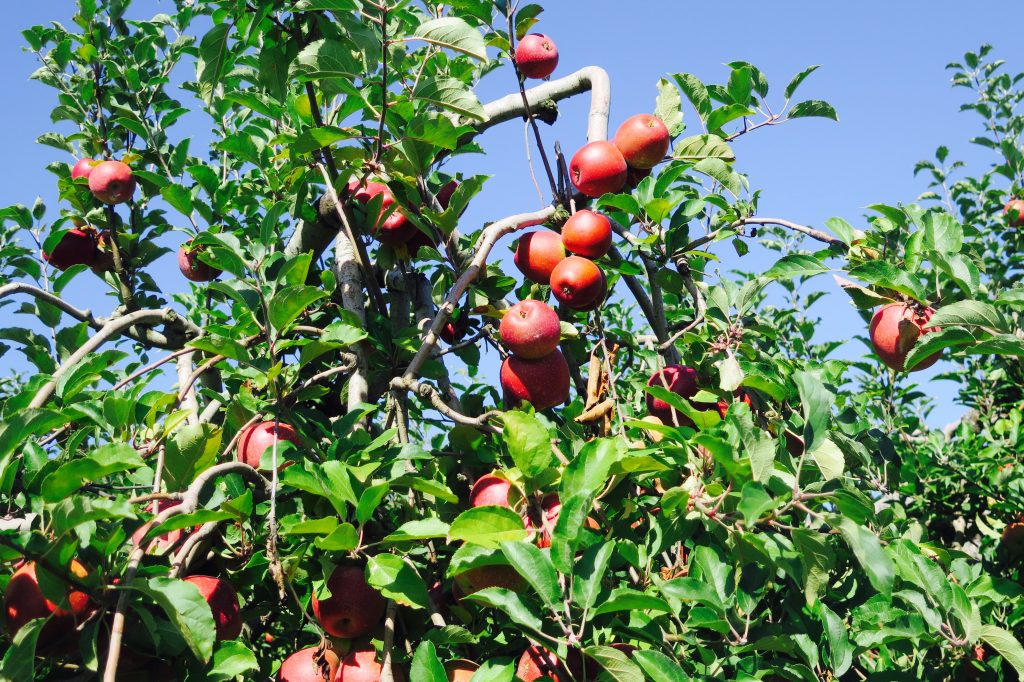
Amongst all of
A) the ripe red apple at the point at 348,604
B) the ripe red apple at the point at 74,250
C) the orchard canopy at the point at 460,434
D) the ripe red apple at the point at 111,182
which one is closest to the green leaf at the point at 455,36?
the orchard canopy at the point at 460,434

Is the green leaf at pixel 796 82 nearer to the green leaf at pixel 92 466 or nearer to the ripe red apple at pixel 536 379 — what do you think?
the ripe red apple at pixel 536 379

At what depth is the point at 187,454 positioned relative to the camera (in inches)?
65.9

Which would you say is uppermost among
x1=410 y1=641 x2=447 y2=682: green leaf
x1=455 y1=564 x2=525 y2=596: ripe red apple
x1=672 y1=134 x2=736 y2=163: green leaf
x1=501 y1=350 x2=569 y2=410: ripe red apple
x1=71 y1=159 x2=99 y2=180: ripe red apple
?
x1=71 y1=159 x2=99 y2=180: ripe red apple

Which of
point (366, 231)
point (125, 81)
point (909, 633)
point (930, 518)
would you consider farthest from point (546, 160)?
point (930, 518)

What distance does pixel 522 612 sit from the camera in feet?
4.62

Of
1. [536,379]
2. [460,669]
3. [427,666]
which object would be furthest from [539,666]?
[536,379]

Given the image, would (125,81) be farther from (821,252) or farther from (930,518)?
(930,518)

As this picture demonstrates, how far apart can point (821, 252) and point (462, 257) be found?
997 mm

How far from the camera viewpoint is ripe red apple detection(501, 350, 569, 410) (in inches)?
85.9

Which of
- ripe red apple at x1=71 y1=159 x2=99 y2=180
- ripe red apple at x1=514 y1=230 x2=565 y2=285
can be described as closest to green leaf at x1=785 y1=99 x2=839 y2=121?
ripe red apple at x1=514 y1=230 x2=565 y2=285

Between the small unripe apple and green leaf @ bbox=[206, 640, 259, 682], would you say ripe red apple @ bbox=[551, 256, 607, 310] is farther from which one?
green leaf @ bbox=[206, 640, 259, 682]

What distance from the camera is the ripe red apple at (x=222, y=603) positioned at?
Answer: 165 centimetres

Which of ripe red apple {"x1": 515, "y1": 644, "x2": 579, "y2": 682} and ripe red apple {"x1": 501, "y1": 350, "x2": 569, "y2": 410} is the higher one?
ripe red apple {"x1": 501, "y1": 350, "x2": 569, "y2": 410}

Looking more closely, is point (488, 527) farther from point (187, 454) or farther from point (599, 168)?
point (599, 168)
